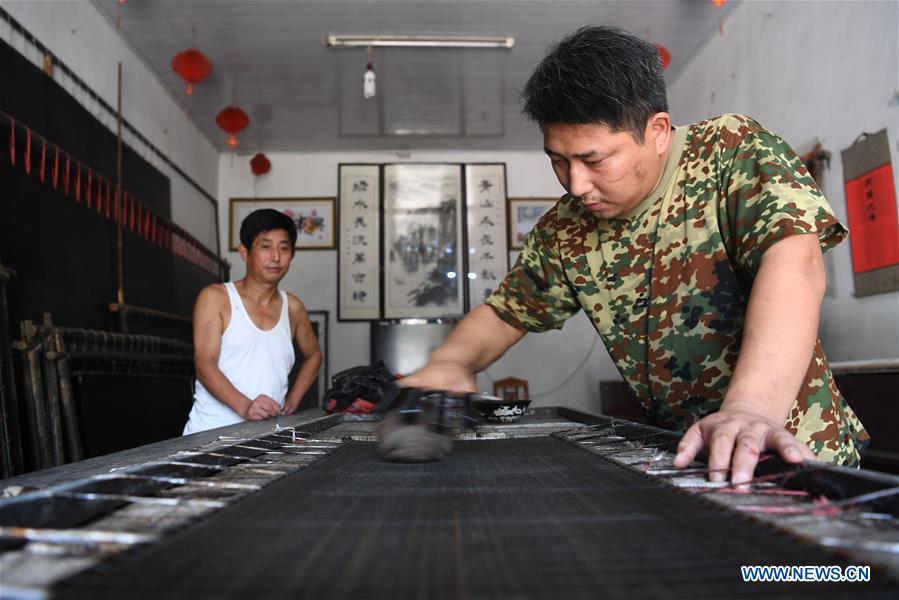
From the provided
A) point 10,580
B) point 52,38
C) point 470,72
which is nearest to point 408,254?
point 470,72

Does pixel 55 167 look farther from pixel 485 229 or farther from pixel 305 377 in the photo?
pixel 485 229

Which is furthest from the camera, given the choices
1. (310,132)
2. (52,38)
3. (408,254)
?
(408,254)

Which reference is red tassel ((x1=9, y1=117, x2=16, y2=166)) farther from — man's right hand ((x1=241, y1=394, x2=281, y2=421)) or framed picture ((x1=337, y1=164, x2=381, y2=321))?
framed picture ((x1=337, y1=164, x2=381, y2=321))

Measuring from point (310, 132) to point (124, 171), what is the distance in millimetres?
2155

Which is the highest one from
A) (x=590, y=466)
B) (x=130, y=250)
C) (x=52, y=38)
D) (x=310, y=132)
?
(x=310, y=132)

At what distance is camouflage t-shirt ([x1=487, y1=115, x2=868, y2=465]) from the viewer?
1157 millimetres

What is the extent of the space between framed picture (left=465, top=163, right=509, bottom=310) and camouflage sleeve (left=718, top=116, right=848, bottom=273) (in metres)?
4.94

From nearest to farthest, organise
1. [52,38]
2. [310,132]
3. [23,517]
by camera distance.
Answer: [23,517] → [52,38] → [310,132]

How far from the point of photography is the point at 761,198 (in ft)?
3.76

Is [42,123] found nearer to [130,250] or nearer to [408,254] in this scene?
[130,250]

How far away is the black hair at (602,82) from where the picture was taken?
1.15 m

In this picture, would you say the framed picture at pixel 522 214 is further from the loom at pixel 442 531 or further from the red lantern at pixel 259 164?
the loom at pixel 442 531

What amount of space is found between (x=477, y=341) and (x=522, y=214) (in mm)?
4951

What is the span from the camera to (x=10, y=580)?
0.46m
